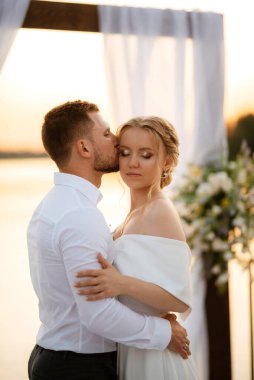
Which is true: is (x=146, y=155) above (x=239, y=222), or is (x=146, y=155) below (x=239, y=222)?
above

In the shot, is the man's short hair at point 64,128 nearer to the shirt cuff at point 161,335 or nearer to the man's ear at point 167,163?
the man's ear at point 167,163

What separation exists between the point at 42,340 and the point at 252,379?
6.10ft

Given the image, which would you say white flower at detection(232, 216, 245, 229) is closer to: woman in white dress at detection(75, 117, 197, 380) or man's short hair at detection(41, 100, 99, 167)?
woman in white dress at detection(75, 117, 197, 380)

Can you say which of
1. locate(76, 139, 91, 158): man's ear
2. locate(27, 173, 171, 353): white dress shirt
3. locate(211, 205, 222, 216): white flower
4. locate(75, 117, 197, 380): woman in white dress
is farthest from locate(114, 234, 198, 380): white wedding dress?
locate(211, 205, 222, 216): white flower

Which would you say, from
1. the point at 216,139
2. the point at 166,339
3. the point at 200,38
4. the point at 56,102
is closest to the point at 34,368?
the point at 166,339

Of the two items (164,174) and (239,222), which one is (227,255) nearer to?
(239,222)

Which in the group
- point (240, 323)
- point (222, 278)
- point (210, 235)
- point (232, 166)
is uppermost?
point (232, 166)

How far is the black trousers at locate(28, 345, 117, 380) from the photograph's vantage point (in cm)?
173

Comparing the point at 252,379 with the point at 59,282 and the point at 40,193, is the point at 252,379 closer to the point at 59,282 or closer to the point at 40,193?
the point at 40,193

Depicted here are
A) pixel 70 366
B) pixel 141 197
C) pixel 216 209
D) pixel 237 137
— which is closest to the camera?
pixel 70 366

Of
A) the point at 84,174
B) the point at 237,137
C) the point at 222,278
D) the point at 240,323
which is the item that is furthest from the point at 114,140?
the point at 240,323

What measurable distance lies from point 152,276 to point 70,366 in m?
0.39

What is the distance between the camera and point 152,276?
1812mm

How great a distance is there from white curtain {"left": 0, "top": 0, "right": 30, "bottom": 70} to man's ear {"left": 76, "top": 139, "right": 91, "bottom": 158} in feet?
3.47
